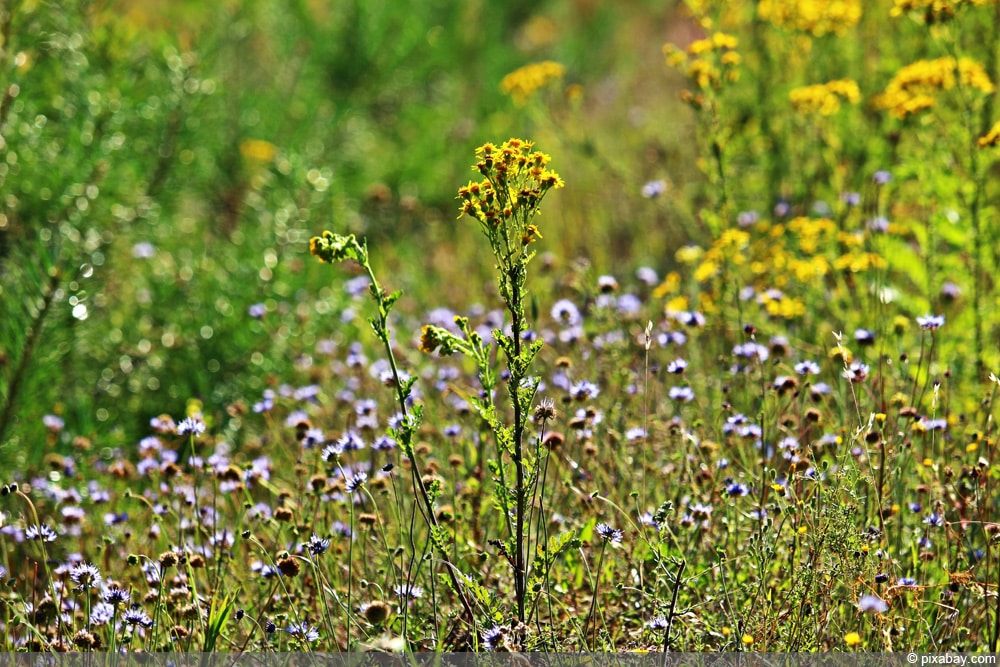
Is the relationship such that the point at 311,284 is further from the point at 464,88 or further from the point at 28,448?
the point at 464,88

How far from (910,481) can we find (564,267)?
8.47ft

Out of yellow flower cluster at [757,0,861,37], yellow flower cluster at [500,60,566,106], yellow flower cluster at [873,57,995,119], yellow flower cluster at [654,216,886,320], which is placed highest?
yellow flower cluster at [757,0,861,37]

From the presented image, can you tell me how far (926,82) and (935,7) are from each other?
0.75 feet

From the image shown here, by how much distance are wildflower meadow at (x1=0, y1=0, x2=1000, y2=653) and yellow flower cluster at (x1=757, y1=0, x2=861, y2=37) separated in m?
0.02

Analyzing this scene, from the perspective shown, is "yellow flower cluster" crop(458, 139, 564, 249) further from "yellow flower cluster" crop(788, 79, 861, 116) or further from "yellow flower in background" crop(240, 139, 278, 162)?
"yellow flower in background" crop(240, 139, 278, 162)

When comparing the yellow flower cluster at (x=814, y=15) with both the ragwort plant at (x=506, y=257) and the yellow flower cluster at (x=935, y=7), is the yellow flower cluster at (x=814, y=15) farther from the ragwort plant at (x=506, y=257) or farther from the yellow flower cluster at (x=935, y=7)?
the ragwort plant at (x=506, y=257)

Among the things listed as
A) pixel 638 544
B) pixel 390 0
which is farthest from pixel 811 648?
pixel 390 0

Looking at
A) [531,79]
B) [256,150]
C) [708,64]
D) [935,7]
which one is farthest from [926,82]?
[256,150]

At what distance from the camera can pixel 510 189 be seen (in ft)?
6.46

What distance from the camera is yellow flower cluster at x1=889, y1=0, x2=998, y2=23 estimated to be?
312cm

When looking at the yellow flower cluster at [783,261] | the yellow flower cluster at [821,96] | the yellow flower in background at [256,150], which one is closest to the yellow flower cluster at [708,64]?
the yellow flower cluster at [821,96]

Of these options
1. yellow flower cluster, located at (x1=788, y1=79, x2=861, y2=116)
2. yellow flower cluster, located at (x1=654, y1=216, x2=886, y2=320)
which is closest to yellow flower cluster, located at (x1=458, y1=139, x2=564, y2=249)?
yellow flower cluster, located at (x1=654, y1=216, x2=886, y2=320)

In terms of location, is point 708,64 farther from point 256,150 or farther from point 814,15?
point 256,150

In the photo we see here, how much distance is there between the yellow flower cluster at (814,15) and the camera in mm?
3842
